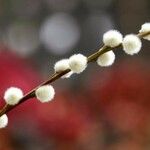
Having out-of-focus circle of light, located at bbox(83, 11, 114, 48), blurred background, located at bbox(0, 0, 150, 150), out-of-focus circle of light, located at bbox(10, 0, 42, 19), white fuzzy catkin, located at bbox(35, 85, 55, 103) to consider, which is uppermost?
out-of-focus circle of light, located at bbox(10, 0, 42, 19)

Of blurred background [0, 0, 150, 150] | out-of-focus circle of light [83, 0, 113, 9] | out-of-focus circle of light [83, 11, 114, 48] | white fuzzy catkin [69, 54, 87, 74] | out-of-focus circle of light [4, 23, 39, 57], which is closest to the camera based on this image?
white fuzzy catkin [69, 54, 87, 74]

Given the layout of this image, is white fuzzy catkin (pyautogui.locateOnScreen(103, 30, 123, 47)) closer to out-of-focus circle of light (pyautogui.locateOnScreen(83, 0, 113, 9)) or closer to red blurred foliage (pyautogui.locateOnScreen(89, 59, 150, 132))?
red blurred foliage (pyautogui.locateOnScreen(89, 59, 150, 132))

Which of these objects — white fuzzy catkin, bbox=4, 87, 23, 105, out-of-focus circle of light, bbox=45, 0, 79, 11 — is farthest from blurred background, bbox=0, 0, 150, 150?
out-of-focus circle of light, bbox=45, 0, 79, 11

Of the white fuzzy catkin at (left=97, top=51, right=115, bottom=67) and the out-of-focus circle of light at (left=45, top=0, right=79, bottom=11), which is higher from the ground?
the out-of-focus circle of light at (left=45, top=0, right=79, bottom=11)

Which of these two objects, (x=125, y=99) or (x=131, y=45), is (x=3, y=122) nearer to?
(x=131, y=45)

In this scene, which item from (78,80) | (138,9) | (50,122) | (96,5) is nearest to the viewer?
(50,122)

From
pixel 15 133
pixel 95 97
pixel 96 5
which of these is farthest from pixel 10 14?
pixel 15 133

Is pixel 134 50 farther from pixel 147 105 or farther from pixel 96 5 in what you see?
pixel 96 5

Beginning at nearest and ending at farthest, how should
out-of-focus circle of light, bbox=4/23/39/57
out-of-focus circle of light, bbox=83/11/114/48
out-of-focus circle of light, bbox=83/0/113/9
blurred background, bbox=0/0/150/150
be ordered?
1. blurred background, bbox=0/0/150/150
2. out-of-focus circle of light, bbox=4/23/39/57
3. out-of-focus circle of light, bbox=83/11/114/48
4. out-of-focus circle of light, bbox=83/0/113/9
